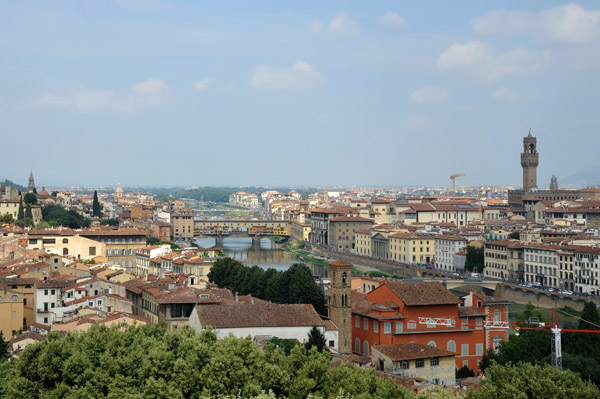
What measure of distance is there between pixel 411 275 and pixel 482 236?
228 inches

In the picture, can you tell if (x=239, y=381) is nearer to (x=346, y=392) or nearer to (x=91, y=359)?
(x=346, y=392)

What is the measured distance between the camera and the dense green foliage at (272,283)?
25.1 metres

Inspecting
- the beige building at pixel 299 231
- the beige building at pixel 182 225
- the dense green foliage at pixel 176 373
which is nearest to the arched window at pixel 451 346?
the dense green foliage at pixel 176 373

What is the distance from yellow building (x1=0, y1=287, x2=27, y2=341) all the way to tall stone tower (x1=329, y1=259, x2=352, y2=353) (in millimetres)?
7376

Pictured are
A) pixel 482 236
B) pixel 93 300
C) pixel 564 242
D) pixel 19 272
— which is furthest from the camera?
pixel 482 236

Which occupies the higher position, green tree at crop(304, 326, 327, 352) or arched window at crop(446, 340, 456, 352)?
green tree at crop(304, 326, 327, 352)

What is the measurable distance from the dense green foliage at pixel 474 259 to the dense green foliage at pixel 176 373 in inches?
1220

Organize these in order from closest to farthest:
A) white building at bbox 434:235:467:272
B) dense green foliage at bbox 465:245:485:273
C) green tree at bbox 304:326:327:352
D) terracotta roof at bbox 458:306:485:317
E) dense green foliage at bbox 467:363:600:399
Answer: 1. dense green foliage at bbox 467:363:600:399
2. green tree at bbox 304:326:327:352
3. terracotta roof at bbox 458:306:485:317
4. dense green foliage at bbox 465:245:485:273
5. white building at bbox 434:235:467:272

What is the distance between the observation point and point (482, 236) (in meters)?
48.8

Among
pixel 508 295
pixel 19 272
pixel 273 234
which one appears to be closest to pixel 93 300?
pixel 19 272

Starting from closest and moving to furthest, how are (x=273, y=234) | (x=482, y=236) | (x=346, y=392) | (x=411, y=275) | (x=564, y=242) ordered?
1. (x=346, y=392)
2. (x=564, y=242)
3. (x=411, y=275)
4. (x=482, y=236)
5. (x=273, y=234)

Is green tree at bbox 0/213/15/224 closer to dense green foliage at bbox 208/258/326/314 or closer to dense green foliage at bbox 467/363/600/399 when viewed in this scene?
dense green foliage at bbox 208/258/326/314

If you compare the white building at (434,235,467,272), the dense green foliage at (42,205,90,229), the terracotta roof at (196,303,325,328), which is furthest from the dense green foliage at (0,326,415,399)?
the dense green foliage at (42,205,90,229)

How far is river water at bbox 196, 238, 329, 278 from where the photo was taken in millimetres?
49281
